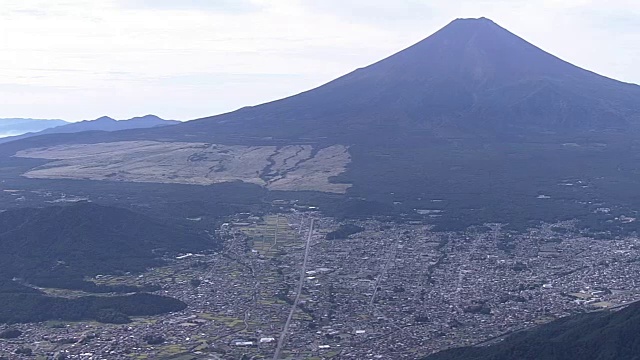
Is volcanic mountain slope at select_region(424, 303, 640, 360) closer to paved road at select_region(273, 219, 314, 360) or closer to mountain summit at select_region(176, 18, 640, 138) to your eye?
paved road at select_region(273, 219, 314, 360)

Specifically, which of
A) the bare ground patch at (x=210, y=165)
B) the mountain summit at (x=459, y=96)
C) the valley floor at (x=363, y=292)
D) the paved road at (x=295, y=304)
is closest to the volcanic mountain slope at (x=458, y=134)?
the mountain summit at (x=459, y=96)

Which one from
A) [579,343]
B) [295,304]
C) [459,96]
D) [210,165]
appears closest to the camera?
[579,343]

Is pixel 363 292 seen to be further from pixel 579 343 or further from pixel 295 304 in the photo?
pixel 579 343

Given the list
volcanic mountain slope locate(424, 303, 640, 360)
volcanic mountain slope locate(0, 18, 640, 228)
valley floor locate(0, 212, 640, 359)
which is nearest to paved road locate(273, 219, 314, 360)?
valley floor locate(0, 212, 640, 359)

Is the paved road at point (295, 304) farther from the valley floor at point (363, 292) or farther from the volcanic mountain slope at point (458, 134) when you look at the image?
the volcanic mountain slope at point (458, 134)

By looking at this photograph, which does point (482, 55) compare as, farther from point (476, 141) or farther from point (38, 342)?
point (38, 342)

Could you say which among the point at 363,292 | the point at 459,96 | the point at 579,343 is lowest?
the point at 363,292

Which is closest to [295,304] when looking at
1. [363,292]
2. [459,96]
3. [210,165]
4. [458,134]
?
[363,292]

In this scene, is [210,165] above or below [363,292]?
above
